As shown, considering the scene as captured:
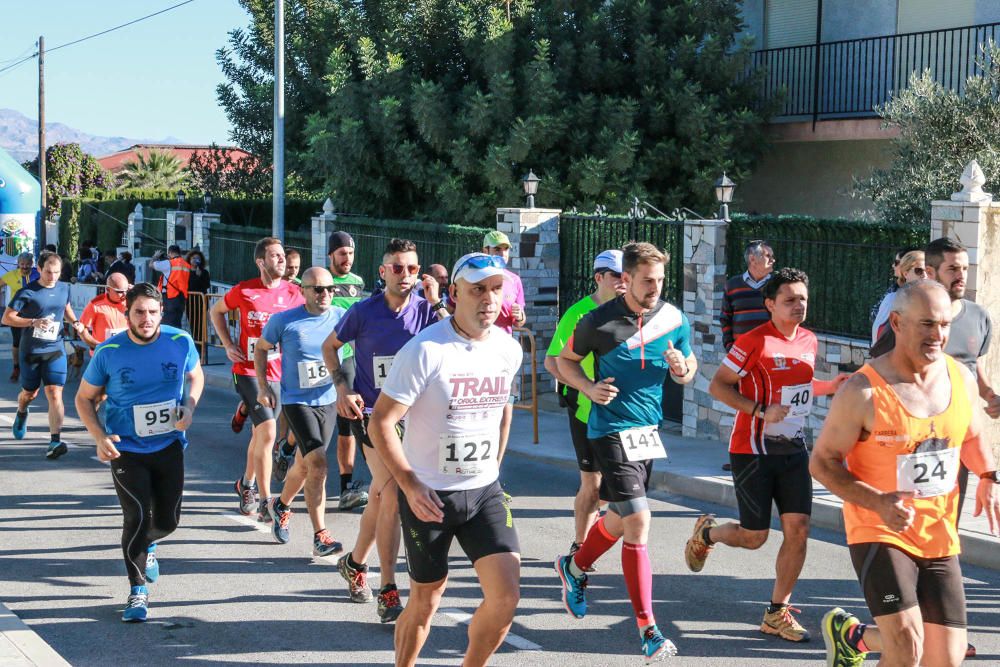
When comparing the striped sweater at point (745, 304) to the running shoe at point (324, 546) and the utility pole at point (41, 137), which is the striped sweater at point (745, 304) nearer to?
the running shoe at point (324, 546)

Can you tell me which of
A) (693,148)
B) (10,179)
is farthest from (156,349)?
(10,179)

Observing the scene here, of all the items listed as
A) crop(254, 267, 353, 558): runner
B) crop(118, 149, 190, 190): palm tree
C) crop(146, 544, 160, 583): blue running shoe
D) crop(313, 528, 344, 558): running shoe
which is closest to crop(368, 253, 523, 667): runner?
crop(146, 544, 160, 583): blue running shoe

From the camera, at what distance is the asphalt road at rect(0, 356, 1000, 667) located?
6.53 m

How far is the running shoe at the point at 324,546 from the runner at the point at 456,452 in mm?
2910

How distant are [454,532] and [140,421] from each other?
2.54m

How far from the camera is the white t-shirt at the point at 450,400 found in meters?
5.25

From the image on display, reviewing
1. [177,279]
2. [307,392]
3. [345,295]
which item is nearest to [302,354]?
[307,392]

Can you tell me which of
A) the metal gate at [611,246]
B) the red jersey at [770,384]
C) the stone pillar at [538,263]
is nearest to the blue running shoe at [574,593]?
the red jersey at [770,384]

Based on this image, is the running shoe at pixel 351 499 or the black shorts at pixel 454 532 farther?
the running shoe at pixel 351 499

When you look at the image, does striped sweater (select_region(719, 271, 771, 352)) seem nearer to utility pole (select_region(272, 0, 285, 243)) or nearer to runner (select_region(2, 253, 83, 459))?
runner (select_region(2, 253, 83, 459))

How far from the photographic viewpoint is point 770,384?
22.1ft

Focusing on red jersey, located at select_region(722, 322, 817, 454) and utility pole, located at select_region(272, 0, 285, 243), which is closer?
red jersey, located at select_region(722, 322, 817, 454)

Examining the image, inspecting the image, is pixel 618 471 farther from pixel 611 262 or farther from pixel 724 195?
pixel 724 195

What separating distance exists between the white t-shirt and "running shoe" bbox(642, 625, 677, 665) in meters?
1.34
